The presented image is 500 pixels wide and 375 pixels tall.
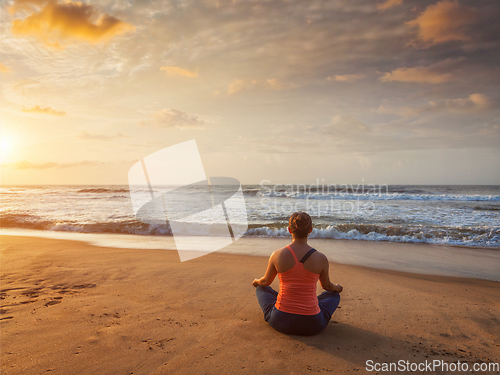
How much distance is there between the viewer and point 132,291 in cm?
434

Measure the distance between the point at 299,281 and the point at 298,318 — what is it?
40 centimetres

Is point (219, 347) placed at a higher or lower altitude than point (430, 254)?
higher

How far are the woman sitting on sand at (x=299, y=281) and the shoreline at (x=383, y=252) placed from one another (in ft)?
12.3

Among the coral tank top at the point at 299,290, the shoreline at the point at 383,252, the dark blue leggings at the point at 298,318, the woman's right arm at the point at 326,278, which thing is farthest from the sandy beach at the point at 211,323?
the shoreline at the point at 383,252

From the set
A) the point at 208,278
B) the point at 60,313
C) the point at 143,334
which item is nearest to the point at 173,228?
the point at 208,278

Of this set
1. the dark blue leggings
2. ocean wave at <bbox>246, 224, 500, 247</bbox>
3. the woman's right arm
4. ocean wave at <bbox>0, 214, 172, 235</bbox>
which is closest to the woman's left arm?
the dark blue leggings

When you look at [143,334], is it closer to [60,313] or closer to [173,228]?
[60,313]

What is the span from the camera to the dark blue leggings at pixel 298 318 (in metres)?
2.81

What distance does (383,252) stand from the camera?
7.36 meters

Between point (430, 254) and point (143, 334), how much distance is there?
7272 millimetres

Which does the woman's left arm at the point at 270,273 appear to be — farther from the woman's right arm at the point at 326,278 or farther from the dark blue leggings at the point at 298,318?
the woman's right arm at the point at 326,278

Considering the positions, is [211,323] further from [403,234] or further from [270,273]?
[403,234]

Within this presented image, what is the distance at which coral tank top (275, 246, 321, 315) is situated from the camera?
9.02 feet

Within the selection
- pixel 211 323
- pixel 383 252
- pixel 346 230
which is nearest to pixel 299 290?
pixel 211 323
